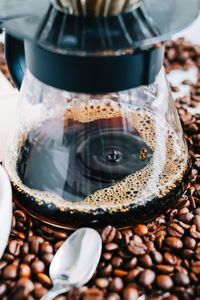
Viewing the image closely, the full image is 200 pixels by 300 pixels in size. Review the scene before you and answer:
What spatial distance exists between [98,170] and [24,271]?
0.22 metres

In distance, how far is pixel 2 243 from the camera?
27.7 inches

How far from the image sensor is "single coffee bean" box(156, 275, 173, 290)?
71cm

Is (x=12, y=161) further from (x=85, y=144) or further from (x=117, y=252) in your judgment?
(x=117, y=252)

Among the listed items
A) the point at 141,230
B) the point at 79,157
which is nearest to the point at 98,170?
the point at 79,157

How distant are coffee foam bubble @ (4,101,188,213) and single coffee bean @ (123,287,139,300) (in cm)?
14

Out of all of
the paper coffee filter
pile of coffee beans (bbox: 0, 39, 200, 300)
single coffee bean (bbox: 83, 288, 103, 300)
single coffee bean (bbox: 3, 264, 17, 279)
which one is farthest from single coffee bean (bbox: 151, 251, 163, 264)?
the paper coffee filter

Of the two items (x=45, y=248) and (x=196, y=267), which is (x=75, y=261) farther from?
(x=196, y=267)

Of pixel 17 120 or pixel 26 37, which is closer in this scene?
pixel 26 37

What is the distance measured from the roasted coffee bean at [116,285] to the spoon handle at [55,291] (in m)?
0.07

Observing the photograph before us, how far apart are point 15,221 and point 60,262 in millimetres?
133

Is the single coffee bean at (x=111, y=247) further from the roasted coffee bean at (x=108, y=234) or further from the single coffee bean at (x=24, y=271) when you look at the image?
the single coffee bean at (x=24, y=271)

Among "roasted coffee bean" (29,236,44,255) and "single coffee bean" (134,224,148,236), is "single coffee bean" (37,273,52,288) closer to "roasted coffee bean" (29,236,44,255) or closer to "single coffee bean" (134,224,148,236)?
"roasted coffee bean" (29,236,44,255)

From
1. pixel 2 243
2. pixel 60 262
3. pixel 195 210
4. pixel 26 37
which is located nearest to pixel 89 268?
pixel 60 262

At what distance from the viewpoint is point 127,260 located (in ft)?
2.49
